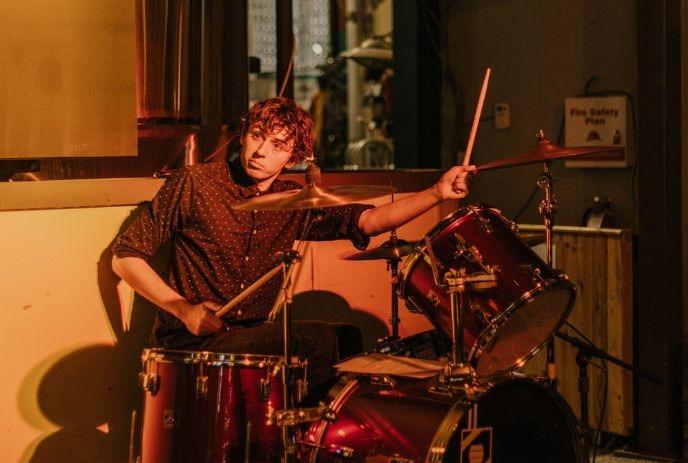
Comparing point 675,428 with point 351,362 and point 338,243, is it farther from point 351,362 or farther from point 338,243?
point 351,362

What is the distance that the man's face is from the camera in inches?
130

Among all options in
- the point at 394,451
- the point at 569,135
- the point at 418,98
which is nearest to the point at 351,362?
the point at 394,451

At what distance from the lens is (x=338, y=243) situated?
4102 millimetres

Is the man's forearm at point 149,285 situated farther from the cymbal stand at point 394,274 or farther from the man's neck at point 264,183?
the cymbal stand at point 394,274

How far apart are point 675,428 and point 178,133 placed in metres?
2.51

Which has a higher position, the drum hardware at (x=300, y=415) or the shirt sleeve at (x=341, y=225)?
the shirt sleeve at (x=341, y=225)

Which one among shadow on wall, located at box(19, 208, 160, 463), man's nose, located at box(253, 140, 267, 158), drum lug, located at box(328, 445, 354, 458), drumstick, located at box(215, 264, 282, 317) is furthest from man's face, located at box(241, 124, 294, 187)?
drum lug, located at box(328, 445, 354, 458)

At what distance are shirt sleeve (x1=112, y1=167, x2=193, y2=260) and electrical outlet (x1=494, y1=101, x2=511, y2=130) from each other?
8.49 feet

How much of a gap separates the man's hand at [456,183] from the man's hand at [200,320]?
2.63 feet

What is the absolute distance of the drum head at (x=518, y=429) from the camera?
2.74 m

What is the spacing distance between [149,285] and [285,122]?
0.70m

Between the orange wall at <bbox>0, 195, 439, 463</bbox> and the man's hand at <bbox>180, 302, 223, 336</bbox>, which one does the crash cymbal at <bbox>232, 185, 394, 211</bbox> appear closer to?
the man's hand at <bbox>180, 302, 223, 336</bbox>

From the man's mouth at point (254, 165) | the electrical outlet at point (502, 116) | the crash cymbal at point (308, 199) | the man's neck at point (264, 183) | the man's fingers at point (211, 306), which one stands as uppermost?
the electrical outlet at point (502, 116)

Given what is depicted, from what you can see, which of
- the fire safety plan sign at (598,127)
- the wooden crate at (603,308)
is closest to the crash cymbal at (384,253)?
the wooden crate at (603,308)
